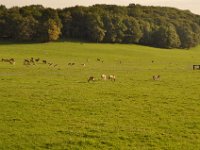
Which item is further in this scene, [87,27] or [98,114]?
[87,27]

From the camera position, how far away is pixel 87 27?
95.8 meters

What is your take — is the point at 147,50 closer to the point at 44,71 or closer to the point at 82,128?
the point at 44,71

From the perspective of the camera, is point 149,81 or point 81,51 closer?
point 149,81

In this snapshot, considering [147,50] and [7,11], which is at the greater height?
[7,11]

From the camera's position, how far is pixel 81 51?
8069cm

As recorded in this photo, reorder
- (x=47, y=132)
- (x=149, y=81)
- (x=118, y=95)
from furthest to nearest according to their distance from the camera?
(x=149, y=81) → (x=118, y=95) → (x=47, y=132)

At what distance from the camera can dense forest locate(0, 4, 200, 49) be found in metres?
88.9

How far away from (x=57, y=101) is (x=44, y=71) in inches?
814

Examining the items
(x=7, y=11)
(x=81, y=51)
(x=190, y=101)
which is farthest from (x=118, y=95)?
(x=7, y=11)

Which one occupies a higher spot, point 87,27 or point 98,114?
point 87,27

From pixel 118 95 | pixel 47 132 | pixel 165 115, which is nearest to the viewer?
pixel 47 132

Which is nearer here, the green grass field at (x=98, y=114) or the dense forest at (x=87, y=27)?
the green grass field at (x=98, y=114)

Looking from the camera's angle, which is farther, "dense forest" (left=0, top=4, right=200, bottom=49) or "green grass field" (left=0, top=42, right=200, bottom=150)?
"dense forest" (left=0, top=4, right=200, bottom=49)

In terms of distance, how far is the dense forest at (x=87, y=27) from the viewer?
88.9 metres
